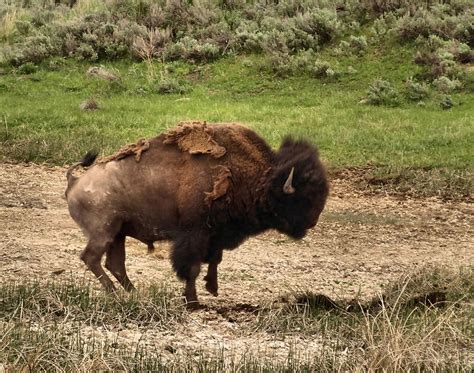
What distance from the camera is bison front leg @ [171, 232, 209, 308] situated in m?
7.83

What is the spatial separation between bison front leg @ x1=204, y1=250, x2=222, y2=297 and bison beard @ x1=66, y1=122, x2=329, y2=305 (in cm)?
2

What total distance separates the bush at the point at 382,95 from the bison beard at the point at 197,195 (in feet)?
27.8

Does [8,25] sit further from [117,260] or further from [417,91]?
[117,260]

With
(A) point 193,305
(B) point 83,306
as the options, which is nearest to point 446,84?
(A) point 193,305

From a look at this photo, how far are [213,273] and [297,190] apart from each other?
119cm

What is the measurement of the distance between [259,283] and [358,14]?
12761 mm

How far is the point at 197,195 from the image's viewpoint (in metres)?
7.87

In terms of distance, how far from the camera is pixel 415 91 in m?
16.4

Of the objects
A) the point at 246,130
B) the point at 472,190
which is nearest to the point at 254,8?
the point at 472,190

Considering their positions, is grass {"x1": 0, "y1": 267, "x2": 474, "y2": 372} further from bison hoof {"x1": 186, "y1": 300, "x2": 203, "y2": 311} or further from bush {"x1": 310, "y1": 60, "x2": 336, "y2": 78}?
bush {"x1": 310, "y1": 60, "x2": 336, "y2": 78}

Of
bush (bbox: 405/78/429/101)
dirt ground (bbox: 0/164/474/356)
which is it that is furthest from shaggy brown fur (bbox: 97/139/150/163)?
bush (bbox: 405/78/429/101)

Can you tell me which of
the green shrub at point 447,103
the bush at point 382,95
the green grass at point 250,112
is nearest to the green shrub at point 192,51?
the green grass at point 250,112

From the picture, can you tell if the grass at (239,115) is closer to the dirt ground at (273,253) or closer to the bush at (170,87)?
the bush at (170,87)

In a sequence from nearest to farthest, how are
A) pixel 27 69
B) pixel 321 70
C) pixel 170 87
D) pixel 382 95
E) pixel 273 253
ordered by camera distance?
1. pixel 273 253
2. pixel 382 95
3. pixel 321 70
4. pixel 170 87
5. pixel 27 69
